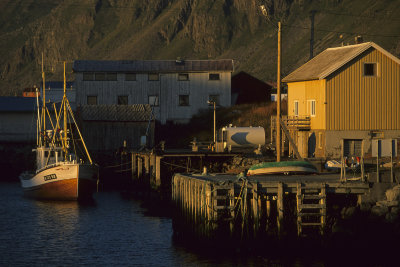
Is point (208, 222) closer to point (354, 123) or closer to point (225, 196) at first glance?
point (225, 196)

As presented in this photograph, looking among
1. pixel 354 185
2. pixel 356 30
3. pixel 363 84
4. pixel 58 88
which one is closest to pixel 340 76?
pixel 363 84

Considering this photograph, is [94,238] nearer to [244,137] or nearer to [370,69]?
[370,69]

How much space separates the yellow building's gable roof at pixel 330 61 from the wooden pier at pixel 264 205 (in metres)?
24.5

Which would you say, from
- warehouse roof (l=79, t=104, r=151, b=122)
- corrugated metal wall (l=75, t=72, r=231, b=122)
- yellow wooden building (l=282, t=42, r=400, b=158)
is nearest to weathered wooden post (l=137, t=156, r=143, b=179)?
warehouse roof (l=79, t=104, r=151, b=122)

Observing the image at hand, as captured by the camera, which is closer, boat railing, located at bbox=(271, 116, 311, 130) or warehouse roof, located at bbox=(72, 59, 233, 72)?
boat railing, located at bbox=(271, 116, 311, 130)

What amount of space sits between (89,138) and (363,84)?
28560 mm

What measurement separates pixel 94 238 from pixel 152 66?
48.1 m

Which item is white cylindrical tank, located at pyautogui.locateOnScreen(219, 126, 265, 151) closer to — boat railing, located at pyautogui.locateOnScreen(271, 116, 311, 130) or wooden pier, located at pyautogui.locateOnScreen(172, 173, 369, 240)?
boat railing, located at pyautogui.locateOnScreen(271, 116, 311, 130)

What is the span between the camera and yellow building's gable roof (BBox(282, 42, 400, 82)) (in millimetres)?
61281

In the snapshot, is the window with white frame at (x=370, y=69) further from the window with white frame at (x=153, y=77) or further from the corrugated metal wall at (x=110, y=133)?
the window with white frame at (x=153, y=77)

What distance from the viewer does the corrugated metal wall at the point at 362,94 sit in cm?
6172

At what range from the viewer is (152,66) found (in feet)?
301

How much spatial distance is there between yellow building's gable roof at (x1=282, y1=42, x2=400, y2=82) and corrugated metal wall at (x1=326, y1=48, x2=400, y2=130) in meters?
0.54

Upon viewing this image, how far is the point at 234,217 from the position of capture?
3631 cm
